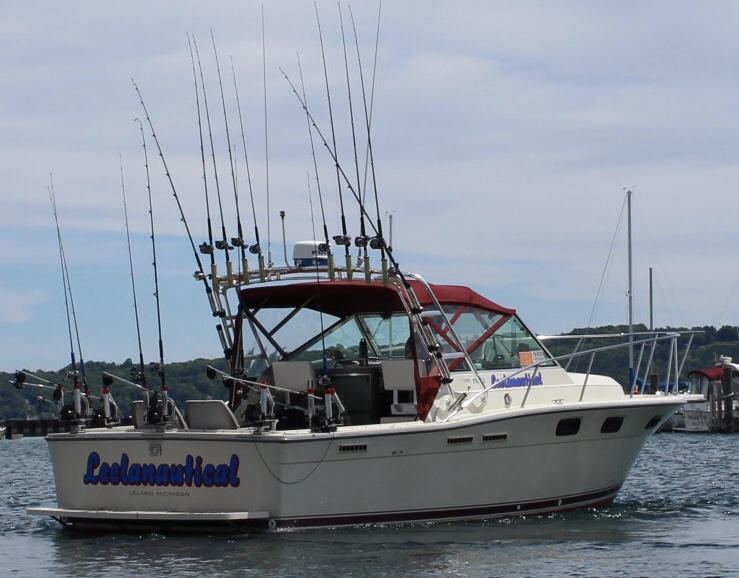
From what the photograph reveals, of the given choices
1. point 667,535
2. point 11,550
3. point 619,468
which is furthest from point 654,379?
point 11,550

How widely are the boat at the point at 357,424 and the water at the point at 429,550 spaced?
31 cm

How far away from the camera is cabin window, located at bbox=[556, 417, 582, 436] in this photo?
1586cm

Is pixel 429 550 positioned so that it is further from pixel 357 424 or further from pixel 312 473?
pixel 357 424

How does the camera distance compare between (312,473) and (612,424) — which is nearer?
(312,473)

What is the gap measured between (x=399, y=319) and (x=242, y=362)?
2048 millimetres

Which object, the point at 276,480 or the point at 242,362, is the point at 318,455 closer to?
the point at 276,480

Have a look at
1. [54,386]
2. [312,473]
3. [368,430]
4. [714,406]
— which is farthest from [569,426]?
[714,406]

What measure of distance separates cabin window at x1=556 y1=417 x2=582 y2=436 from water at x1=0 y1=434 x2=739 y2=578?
104 cm

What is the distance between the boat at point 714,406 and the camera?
Result: 47.6m

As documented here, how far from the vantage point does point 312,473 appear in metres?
14.1

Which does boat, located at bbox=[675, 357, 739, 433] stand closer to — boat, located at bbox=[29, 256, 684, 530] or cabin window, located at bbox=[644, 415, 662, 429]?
cabin window, located at bbox=[644, 415, 662, 429]

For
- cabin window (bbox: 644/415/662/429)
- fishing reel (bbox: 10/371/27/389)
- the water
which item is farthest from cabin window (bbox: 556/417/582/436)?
fishing reel (bbox: 10/371/27/389)

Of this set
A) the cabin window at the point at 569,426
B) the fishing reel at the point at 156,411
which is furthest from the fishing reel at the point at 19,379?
the cabin window at the point at 569,426

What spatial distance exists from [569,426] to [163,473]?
495cm
